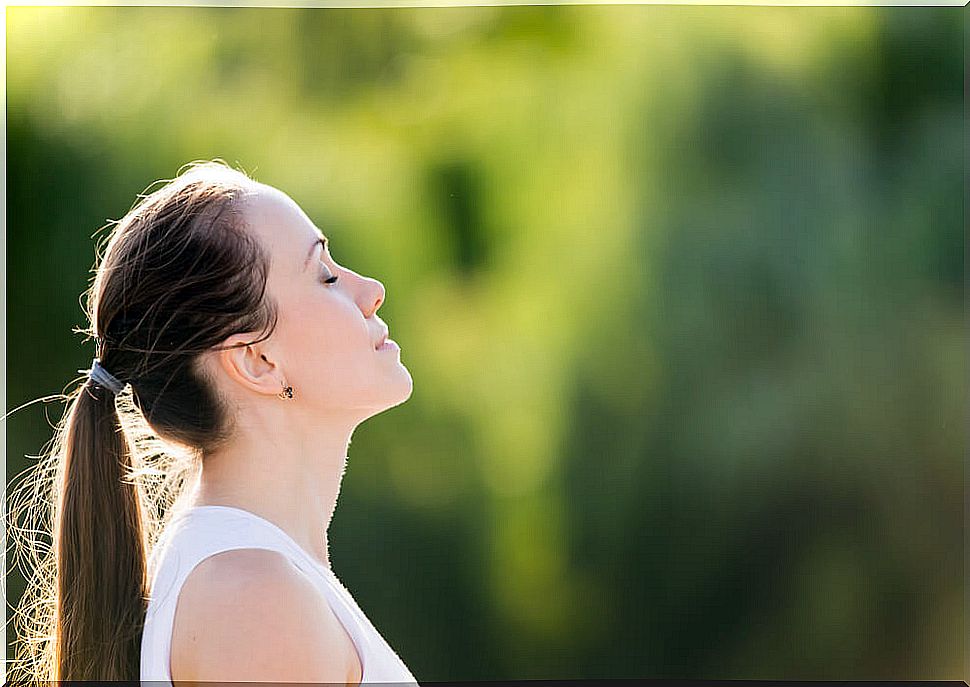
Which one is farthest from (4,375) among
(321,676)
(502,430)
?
(321,676)

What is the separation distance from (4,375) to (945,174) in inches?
85.6

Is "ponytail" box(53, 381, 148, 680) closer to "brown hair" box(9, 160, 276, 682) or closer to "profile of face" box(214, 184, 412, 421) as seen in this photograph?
"brown hair" box(9, 160, 276, 682)

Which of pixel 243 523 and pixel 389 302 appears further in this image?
pixel 389 302

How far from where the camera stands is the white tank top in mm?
→ 1413

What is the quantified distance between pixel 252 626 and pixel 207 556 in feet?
0.38

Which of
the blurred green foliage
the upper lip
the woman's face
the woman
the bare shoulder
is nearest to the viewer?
the bare shoulder

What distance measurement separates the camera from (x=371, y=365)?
1.82 metres

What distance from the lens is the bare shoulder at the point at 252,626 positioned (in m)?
1.35

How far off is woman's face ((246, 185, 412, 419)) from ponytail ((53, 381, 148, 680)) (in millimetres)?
262

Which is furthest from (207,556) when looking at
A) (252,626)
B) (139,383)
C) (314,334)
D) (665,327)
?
(665,327)

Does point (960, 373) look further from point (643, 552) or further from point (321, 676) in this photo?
point (321, 676)

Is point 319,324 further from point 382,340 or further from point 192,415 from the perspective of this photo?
point 192,415

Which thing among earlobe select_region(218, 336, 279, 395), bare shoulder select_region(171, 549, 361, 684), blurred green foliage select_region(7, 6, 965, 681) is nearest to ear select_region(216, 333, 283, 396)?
earlobe select_region(218, 336, 279, 395)

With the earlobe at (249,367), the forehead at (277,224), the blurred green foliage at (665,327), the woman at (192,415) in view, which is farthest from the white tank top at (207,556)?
the blurred green foliage at (665,327)
